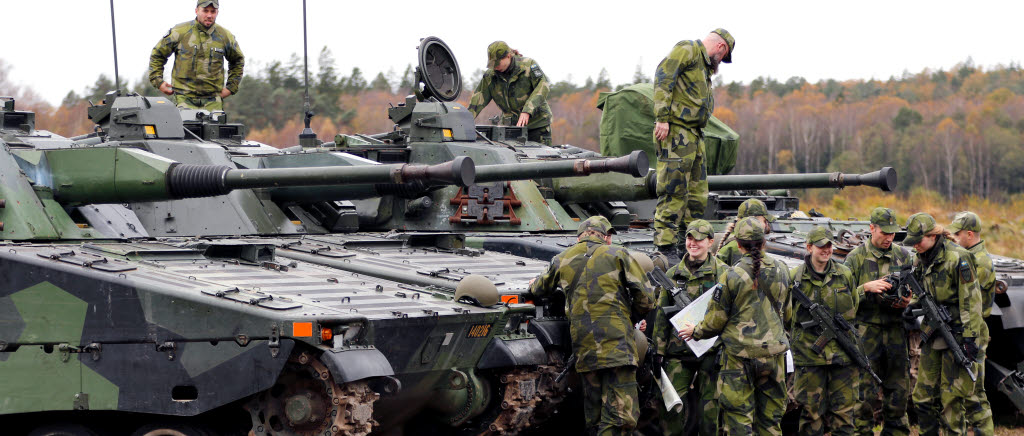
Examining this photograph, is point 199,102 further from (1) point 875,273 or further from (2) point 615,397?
(1) point 875,273

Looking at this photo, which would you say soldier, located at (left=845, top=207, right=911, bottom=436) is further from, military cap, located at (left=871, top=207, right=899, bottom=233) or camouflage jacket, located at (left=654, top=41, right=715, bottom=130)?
camouflage jacket, located at (left=654, top=41, right=715, bottom=130)

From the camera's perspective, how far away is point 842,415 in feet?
31.9

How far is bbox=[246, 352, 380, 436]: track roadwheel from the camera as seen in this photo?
7891 mm

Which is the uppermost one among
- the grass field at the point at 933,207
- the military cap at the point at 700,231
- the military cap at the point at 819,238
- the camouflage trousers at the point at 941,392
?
the military cap at the point at 700,231

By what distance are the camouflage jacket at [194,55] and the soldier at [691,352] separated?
5.86 m

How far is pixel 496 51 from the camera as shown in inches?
596

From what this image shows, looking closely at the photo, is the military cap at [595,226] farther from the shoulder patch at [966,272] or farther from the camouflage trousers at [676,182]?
the shoulder patch at [966,272]

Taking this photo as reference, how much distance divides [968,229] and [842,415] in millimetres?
2122

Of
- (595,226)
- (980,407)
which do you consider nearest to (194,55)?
(595,226)

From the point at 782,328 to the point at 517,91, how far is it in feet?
23.5

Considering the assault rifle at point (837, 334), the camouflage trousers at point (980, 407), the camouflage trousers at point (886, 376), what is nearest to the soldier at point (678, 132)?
the assault rifle at point (837, 334)

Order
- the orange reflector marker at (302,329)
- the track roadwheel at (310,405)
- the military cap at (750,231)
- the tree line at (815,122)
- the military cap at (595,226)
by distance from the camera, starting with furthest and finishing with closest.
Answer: the tree line at (815,122) → the military cap at (595,226) → the military cap at (750,231) → the track roadwheel at (310,405) → the orange reflector marker at (302,329)

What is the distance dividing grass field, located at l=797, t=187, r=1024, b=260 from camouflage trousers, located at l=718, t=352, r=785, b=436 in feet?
57.2

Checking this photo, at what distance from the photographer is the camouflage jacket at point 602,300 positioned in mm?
8898
